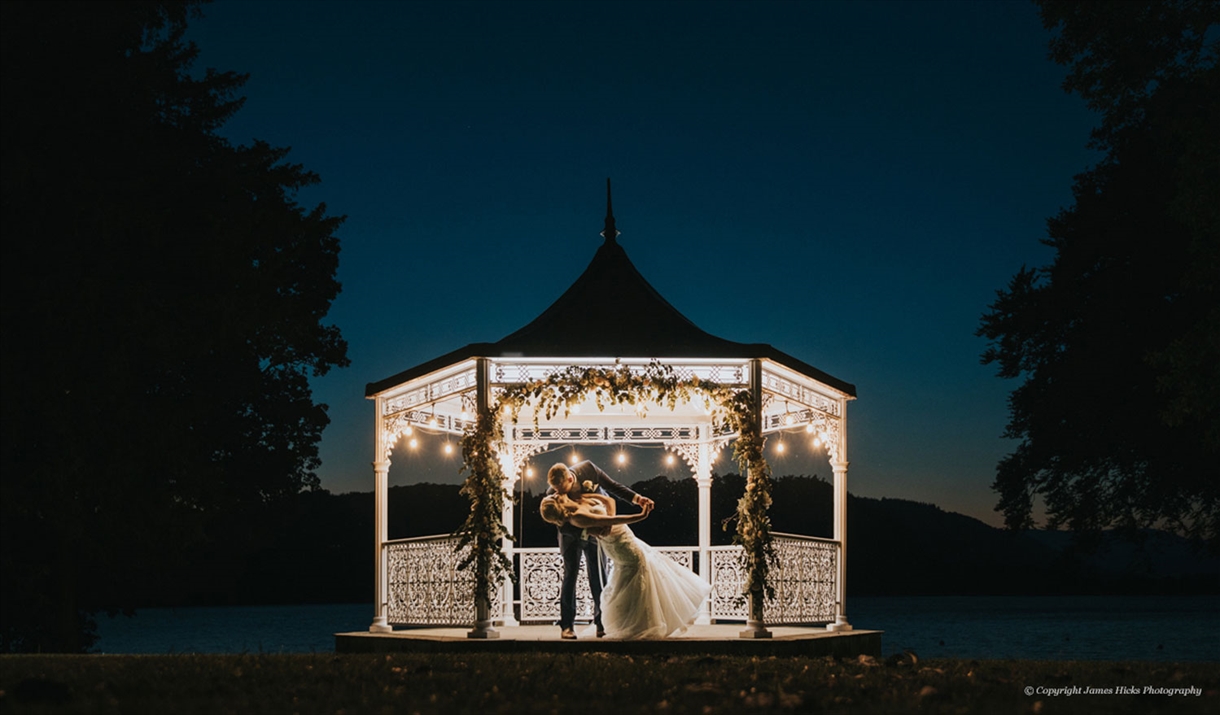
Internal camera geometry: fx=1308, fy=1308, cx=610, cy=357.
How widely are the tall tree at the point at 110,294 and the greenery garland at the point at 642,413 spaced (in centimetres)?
661

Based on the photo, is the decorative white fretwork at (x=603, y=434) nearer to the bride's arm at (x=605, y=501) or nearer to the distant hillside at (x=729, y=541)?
the bride's arm at (x=605, y=501)

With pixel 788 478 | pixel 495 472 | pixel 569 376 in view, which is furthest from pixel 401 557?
pixel 788 478

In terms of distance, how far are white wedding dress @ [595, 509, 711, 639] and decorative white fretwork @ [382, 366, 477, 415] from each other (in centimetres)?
271

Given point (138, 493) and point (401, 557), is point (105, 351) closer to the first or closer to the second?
point (138, 493)

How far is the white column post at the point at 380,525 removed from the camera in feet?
50.2

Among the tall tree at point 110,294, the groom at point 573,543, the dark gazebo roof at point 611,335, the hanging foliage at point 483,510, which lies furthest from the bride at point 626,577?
the tall tree at point 110,294

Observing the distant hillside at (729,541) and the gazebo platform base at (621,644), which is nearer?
the gazebo platform base at (621,644)

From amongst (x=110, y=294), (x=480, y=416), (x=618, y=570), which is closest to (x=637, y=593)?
(x=618, y=570)

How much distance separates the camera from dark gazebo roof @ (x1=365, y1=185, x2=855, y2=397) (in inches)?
565

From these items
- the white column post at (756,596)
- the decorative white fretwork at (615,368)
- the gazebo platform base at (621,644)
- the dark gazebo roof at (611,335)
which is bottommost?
the gazebo platform base at (621,644)

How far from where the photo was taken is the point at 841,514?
15.7m

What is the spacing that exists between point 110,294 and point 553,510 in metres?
8.24

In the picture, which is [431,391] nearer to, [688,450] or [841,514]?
[688,450]

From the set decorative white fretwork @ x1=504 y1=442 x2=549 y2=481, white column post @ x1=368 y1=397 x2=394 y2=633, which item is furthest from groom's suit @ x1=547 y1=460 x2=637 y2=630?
decorative white fretwork @ x1=504 y1=442 x2=549 y2=481
